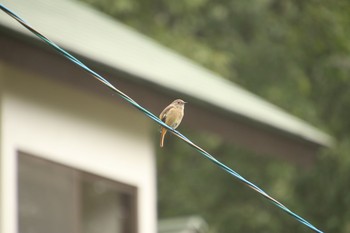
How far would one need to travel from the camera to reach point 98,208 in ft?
49.9

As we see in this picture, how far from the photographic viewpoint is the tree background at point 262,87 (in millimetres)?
26016

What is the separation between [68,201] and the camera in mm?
14141

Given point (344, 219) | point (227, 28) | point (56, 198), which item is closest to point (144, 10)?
point (227, 28)

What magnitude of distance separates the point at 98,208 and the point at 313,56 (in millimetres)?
13666

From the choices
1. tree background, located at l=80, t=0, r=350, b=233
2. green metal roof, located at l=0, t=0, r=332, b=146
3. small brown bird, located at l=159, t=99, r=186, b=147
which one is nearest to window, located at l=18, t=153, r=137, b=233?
green metal roof, located at l=0, t=0, r=332, b=146

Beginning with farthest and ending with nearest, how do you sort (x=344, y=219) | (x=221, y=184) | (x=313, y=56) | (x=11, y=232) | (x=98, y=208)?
(x=221, y=184), (x=313, y=56), (x=344, y=219), (x=98, y=208), (x=11, y=232)

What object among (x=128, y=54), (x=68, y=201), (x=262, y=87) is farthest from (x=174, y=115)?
(x=262, y=87)

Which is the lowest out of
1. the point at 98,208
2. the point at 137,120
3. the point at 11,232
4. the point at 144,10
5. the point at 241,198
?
the point at 11,232

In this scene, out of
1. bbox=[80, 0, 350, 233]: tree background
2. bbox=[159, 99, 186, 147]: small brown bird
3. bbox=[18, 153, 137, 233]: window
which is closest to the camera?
bbox=[159, 99, 186, 147]: small brown bird

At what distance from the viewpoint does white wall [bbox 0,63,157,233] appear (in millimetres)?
13258

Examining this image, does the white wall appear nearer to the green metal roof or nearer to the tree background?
the green metal roof

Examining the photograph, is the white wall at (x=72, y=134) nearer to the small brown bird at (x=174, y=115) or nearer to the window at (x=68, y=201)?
the window at (x=68, y=201)

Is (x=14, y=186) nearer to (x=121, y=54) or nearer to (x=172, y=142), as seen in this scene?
(x=121, y=54)

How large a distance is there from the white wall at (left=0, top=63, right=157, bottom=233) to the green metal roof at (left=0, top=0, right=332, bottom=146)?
54 cm
